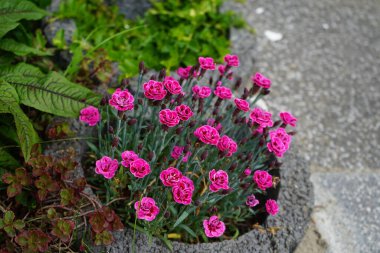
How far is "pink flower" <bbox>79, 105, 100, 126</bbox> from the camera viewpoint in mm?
2135

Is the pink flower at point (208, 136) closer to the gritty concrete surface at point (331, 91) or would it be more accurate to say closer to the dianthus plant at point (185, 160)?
the dianthus plant at point (185, 160)

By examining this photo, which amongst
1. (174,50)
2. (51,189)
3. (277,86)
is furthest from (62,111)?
(277,86)

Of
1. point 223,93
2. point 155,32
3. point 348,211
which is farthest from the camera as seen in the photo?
→ point 155,32

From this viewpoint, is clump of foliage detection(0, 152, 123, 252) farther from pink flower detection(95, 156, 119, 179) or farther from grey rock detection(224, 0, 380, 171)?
grey rock detection(224, 0, 380, 171)

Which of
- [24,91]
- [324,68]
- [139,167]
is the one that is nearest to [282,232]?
[139,167]

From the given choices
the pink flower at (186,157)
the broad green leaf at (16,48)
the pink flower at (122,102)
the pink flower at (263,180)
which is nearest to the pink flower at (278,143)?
the pink flower at (263,180)

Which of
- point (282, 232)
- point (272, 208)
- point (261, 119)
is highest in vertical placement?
point (261, 119)

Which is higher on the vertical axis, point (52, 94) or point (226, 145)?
point (226, 145)

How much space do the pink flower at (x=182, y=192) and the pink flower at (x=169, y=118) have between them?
21 centimetres

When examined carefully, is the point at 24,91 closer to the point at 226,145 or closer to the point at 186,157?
the point at 186,157

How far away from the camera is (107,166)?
6.45ft

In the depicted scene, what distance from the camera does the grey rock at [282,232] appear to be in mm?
2004

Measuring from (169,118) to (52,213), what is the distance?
1.98 ft

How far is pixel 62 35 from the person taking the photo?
271 cm
